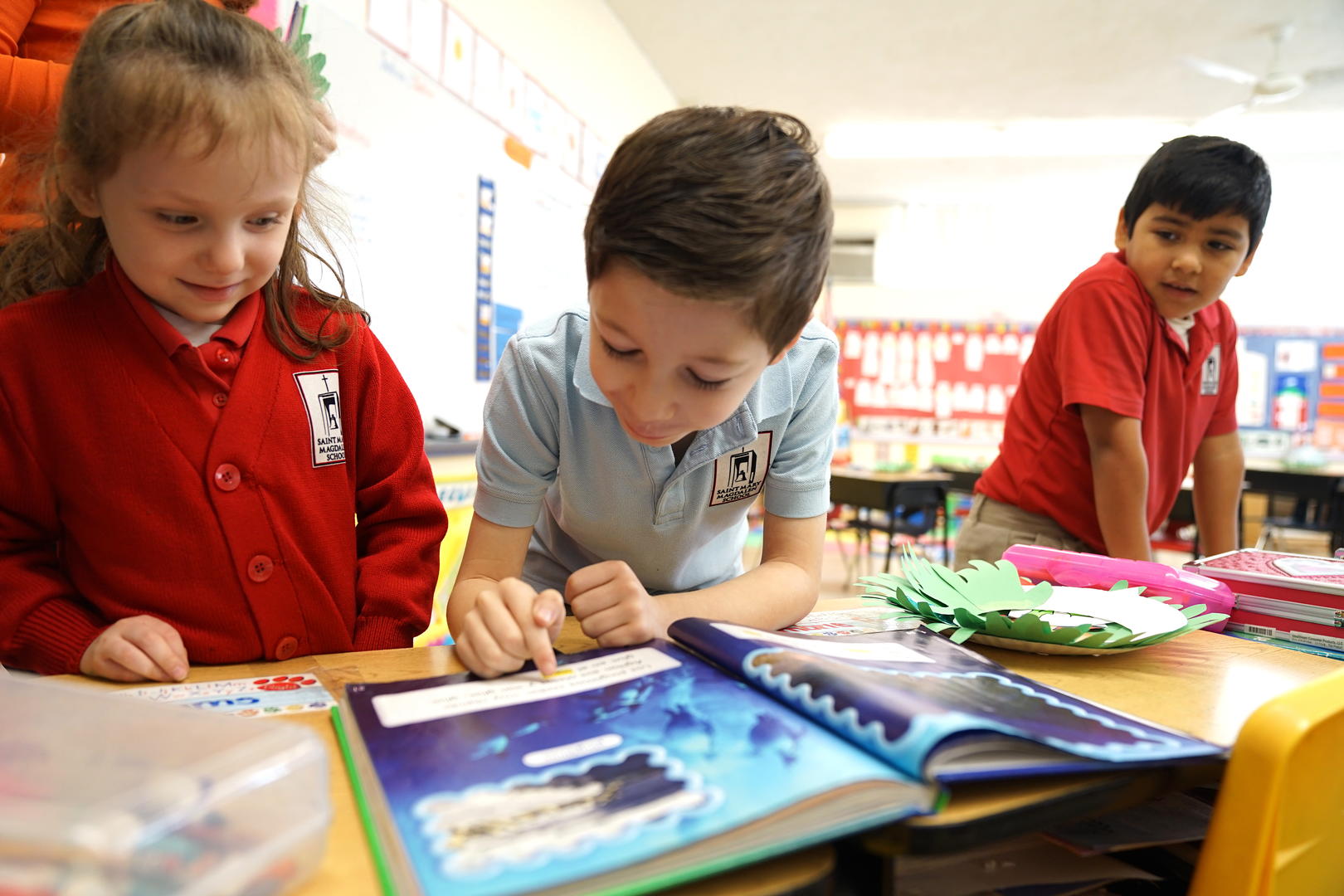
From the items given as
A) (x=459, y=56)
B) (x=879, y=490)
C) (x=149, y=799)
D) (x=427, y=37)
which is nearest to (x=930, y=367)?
(x=879, y=490)

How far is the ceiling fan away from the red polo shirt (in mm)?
3321

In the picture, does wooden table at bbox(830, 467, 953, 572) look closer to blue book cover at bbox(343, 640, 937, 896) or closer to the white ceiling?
the white ceiling

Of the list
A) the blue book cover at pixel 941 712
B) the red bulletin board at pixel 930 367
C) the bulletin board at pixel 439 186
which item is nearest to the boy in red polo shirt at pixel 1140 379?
the blue book cover at pixel 941 712

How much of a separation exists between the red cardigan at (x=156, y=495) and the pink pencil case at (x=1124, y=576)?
735mm

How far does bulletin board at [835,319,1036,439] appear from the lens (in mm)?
7645

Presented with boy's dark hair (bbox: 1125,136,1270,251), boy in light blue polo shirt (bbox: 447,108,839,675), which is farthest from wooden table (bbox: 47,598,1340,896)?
boy's dark hair (bbox: 1125,136,1270,251)

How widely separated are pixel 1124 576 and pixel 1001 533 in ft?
2.35

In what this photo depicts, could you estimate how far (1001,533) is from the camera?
1.66m

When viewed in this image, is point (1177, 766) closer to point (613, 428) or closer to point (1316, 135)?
point (613, 428)

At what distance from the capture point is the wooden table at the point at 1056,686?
424 mm

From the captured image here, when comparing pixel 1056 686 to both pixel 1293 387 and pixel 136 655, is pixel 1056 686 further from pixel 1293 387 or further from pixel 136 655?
pixel 1293 387

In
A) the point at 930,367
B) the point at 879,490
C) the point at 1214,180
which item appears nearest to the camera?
the point at 1214,180

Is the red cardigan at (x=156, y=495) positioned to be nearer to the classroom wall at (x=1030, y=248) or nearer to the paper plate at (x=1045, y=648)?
the paper plate at (x=1045, y=648)

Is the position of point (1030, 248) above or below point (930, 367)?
above
